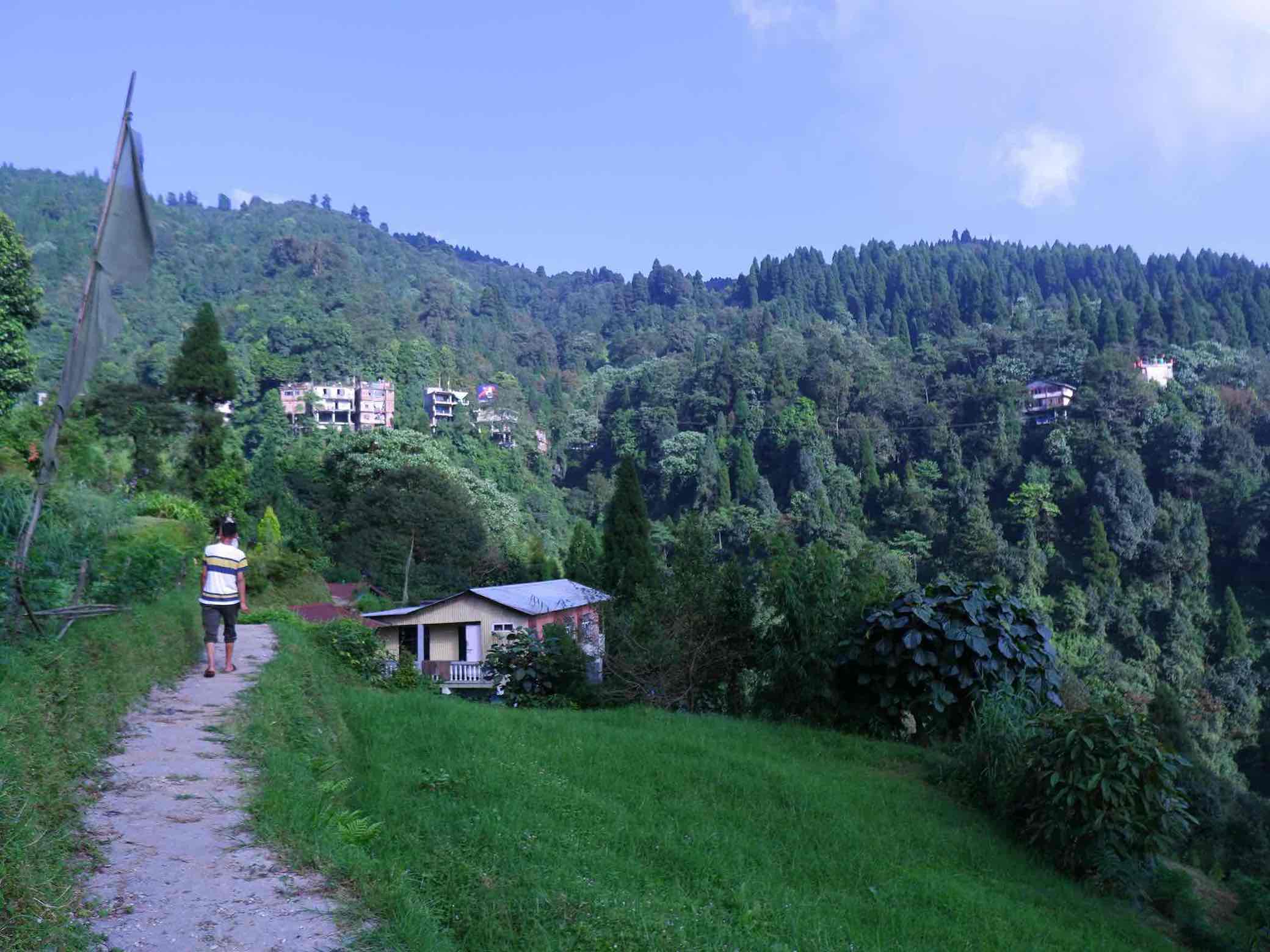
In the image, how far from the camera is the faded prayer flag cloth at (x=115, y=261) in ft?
16.5

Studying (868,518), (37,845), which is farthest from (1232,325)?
(37,845)

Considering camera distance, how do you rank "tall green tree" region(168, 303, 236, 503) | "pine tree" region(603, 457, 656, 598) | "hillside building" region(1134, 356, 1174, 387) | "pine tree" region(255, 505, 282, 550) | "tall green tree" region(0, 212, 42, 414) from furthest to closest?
"hillside building" region(1134, 356, 1174, 387), "tall green tree" region(168, 303, 236, 503), "pine tree" region(255, 505, 282, 550), "pine tree" region(603, 457, 656, 598), "tall green tree" region(0, 212, 42, 414)

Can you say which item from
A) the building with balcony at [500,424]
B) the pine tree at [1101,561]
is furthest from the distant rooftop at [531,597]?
the building with balcony at [500,424]

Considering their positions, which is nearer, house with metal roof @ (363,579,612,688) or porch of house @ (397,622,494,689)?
porch of house @ (397,622,494,689)

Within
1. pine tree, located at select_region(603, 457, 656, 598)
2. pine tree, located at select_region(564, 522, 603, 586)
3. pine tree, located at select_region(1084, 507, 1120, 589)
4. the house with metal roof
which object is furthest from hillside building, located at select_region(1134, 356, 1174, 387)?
the house with metal roof

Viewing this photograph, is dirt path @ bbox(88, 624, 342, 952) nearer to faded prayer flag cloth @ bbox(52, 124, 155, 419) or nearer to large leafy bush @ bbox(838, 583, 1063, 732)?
faded prayer flag cloth @ bbox(52, 124, 155, 419)

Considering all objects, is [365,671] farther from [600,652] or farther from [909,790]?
[909,790]

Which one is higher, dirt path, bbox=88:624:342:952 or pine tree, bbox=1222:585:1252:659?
dirt path, bbox=88:624:342:952

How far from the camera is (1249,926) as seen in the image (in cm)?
617

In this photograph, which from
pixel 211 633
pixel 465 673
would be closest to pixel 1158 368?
pixel 465 673

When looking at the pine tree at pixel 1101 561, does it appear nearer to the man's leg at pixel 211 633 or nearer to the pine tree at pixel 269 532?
the pine tree at pixel 269 532

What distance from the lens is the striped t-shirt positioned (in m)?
7.29

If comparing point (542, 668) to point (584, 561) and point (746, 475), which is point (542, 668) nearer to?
point (584, 561)

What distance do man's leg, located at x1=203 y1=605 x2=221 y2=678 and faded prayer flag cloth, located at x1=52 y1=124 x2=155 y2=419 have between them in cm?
248
